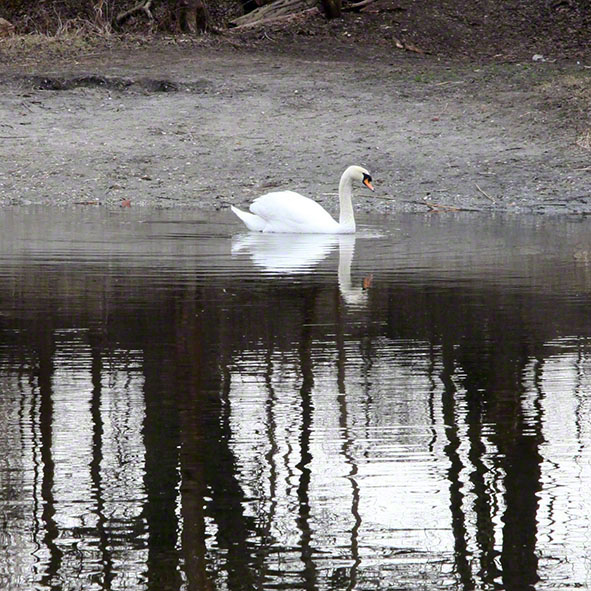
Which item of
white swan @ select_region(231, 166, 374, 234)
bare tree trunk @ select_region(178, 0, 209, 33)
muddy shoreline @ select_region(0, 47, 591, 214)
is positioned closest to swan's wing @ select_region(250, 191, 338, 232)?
white swan @ select_region(231, 166, 374, 234)

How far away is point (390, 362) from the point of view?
247 inches

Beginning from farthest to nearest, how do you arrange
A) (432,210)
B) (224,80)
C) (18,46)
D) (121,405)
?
(18,46)
(224,80)
(432,210)
(121,405)

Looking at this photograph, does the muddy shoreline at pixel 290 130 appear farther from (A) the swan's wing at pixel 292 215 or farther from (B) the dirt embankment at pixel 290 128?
(A) the swan's wing at pixel 292 215

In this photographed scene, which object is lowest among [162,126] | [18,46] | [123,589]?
[123,589]

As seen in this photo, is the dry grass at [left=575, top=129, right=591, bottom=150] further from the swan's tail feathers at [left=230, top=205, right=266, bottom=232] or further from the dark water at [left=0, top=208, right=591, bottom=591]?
the dark water at [left=0, top=208, right=591, bottom=591]

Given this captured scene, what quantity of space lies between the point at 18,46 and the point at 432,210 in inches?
404

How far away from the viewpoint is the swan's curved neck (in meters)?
13.1

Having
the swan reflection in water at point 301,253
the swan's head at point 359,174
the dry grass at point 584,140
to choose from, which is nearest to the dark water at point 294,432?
the swan reflection in water at point 301,253

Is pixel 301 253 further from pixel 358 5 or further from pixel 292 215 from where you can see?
pixel 358 5

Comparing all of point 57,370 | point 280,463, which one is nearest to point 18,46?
point 57,370

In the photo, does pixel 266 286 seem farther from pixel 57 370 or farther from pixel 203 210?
pixel 203 210

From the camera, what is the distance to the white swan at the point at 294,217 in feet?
43.4

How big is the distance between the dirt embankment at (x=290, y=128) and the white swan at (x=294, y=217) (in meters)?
2.26

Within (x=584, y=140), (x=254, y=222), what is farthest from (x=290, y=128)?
(x=254, y=222)
